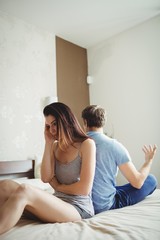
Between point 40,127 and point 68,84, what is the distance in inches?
32.1

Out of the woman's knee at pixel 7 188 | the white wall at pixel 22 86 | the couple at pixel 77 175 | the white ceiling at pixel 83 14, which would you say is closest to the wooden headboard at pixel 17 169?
the white wall at pixel 22 86

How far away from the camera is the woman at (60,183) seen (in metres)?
0.98

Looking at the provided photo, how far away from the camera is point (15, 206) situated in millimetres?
940

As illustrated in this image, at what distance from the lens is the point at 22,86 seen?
269 cm

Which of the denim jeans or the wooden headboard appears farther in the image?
the wooden headboard

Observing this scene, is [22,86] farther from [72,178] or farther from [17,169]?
[72,178]

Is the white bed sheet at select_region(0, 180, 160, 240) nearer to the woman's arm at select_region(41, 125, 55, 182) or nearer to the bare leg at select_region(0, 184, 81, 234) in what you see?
the bare leg at select_region(0, 184, 81, 234)

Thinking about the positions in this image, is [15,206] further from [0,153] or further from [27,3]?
[27,3]

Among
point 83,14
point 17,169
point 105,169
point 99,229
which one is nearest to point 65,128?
point 105,169

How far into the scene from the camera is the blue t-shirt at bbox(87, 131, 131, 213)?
52.4 inches

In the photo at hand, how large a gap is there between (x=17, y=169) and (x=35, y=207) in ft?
4.85

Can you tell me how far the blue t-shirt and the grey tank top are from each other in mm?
127

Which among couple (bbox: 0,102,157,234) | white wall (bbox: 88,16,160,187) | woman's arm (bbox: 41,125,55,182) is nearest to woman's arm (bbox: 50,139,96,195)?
couple (bbox: 0,102,157,234)

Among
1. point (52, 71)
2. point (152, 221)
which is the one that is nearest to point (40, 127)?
point (52, 71)
